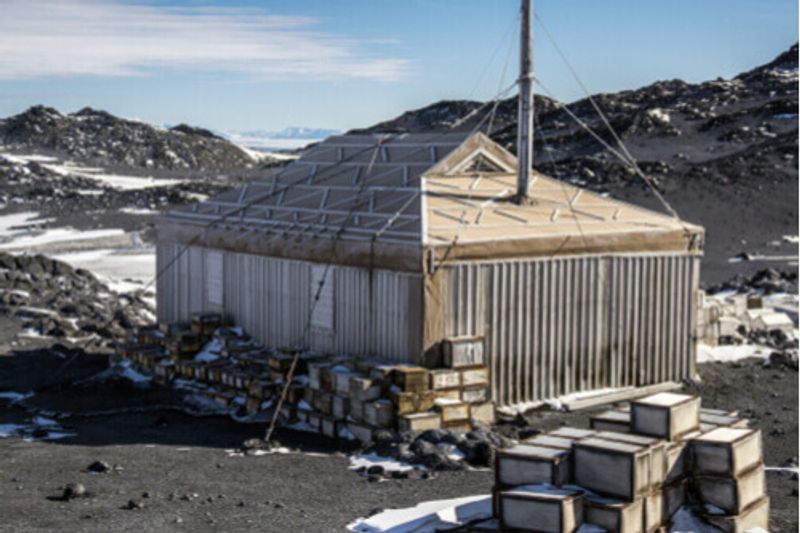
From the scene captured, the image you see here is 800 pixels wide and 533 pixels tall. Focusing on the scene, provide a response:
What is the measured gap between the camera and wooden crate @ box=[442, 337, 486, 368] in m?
18.8

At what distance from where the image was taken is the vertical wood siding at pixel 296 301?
19.2 metres

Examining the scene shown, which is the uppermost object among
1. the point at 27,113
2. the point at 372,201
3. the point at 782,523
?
the point at 27,113

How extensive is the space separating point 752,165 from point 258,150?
77632 mm

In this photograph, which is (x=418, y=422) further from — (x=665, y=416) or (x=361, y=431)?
(x=665, y=416)

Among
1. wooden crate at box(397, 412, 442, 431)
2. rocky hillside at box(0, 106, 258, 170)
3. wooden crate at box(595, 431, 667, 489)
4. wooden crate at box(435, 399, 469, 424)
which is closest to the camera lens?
wooden crate at box(595, 431, 667, 489)

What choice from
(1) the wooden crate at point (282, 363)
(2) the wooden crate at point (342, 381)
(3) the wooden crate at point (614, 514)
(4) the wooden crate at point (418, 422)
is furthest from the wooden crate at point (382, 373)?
(3) the wooden crate at point (614, 514)

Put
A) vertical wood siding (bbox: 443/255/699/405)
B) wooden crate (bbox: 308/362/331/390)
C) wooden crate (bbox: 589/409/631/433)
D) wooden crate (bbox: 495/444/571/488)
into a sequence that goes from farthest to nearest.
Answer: vertical wood siding (bbox: 443/255/699/405)
wooden crate (bbox: 308/362/331/390)
wooden crate (bbox: 589/409/631/433)
wooden crate (bbox: 495/444/571/488)

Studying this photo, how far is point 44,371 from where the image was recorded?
79.1 feet

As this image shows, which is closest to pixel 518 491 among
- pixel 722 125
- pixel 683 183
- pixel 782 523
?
pixel 782 523

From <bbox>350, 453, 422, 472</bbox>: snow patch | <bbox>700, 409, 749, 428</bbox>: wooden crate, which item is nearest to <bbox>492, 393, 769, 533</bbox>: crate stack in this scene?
<bbox>700, 409, 749, 428</bbox>: wooden crate

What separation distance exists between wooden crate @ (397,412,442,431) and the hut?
1.39 meters

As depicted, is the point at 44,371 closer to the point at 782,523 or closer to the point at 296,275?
the point at 296,275

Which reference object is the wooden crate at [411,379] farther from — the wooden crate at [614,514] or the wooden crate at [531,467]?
the wooden crate at [614,514]

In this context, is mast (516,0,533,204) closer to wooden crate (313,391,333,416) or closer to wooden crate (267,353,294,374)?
A: wooden crate (267,353,294,374)
